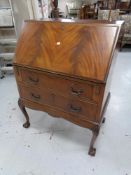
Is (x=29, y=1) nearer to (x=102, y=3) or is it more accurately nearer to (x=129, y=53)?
(x=129, y=53)

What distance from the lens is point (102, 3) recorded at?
6285 mm

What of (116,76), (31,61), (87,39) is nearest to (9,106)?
(31,61)

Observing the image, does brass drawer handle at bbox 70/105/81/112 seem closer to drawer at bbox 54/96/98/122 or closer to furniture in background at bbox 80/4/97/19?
drawer at bbox 54/96/98/122

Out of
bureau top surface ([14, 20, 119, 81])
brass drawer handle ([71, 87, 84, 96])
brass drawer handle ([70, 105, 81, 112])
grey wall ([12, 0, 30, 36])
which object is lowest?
brass drawer handle ([70, 105, 81, 112])

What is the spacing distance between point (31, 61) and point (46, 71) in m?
0.16

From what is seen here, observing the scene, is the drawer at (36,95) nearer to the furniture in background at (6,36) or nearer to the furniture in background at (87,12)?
the furniture in background at (6,36)

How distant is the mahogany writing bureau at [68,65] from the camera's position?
3.33ft

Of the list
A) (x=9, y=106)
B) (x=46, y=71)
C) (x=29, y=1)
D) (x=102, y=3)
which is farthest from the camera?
(x=102, y=3)

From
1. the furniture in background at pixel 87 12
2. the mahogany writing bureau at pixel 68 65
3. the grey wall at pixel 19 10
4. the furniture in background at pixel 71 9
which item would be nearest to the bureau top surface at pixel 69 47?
the mahogany writing bureau at pixel 68 65

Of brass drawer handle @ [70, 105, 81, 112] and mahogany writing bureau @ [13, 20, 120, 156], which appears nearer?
mahogany writing bureau @ [13, 20, 120, 156]

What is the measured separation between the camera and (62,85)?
3.80ft

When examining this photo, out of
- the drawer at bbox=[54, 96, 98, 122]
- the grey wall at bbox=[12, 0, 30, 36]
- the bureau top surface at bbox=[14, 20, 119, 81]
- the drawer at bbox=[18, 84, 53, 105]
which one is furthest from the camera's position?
the grey wall at bbox=[12, 0, 30, 36]

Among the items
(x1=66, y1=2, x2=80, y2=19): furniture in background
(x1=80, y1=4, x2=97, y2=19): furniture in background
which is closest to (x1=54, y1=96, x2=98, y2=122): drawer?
(x1=80, y1=4, x2=97, y2=19): furniture in background

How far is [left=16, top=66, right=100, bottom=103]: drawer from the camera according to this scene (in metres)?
1.06
